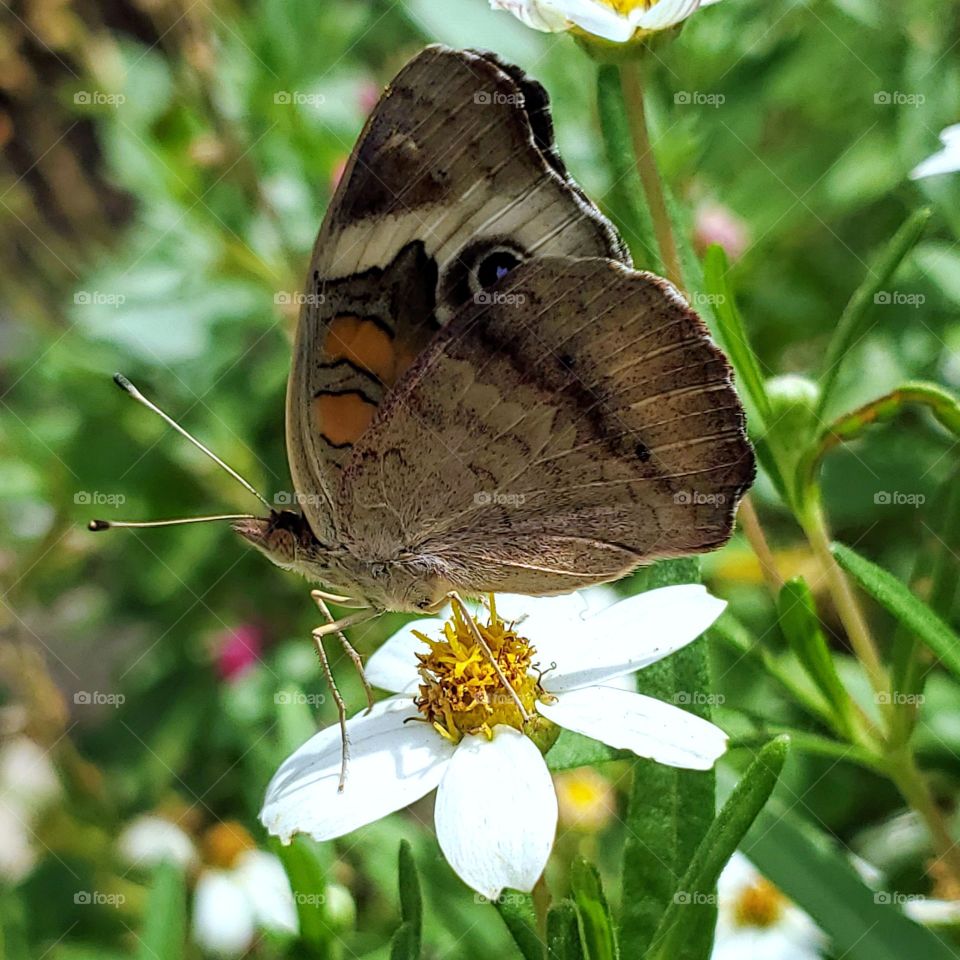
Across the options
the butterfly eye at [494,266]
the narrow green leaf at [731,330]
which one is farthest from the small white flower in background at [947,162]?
the butterfly eye at [494,266]

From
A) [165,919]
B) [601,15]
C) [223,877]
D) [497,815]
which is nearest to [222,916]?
[223,877]

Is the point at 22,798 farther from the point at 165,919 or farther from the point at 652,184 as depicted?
the point at 652,184

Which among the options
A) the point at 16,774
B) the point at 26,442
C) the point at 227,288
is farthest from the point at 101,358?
the point at 16,774

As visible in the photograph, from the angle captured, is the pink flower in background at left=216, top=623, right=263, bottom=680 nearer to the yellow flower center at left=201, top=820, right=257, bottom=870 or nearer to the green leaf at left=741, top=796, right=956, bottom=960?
the yellow flower center at left=201, top=820, right=257, bottom=870

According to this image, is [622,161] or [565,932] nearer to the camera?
[565,932]

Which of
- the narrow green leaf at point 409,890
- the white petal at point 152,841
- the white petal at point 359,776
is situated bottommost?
the narrow green leaf at point 409,890

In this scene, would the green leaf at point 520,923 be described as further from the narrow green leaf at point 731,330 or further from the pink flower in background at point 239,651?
the pink flower in background at point 239,651
